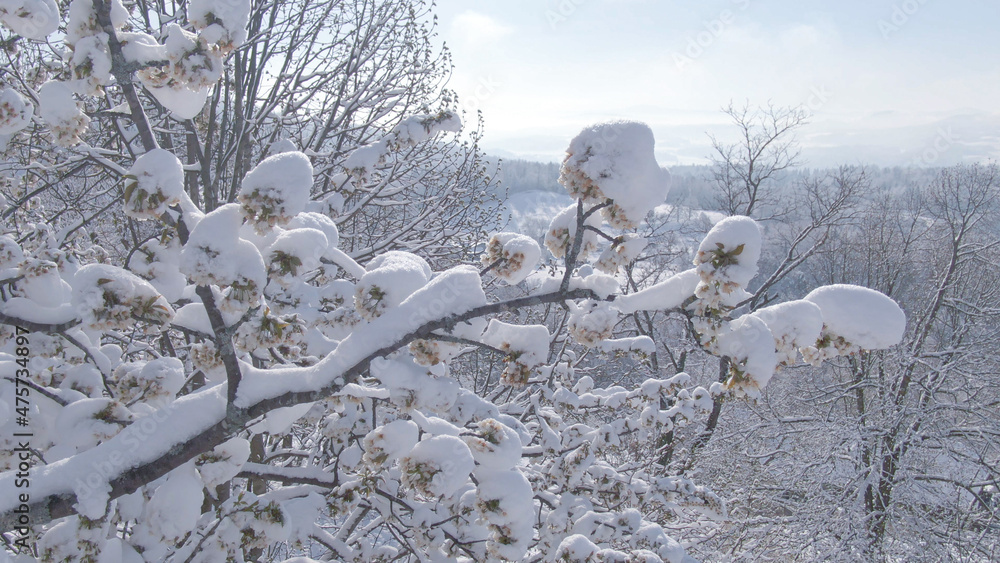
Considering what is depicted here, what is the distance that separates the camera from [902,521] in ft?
28.8

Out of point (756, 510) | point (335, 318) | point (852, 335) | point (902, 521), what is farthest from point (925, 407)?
point (335, 318)

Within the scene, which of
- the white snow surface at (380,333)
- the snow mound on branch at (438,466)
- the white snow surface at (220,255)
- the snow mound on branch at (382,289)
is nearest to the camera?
the white snow surface at (220,255)

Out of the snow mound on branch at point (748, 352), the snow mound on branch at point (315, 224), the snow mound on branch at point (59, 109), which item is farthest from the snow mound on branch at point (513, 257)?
the snow mound on branch at point (59, 109)

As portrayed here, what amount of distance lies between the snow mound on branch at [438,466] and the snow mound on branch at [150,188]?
3.95 ft

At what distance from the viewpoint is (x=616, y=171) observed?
140 centimetres

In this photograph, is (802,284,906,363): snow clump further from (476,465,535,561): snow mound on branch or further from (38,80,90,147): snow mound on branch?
(38,80,90,147): snow mound on branch

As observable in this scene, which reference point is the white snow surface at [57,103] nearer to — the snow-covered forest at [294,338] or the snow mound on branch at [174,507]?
the snow-covered forest at [294,338]

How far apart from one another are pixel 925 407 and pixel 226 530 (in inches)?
460

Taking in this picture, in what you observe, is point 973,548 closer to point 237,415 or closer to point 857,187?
point 857,187

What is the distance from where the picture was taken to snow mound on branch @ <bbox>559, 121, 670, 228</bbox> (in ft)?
4.58

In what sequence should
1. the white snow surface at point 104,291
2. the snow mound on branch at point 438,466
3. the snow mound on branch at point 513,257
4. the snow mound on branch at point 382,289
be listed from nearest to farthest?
the white snow surface at point 104,291 < the snow mound on branch at point 382,289 < the snow mound on branch at point 513,257 < the snow mound on branch at point 438,466

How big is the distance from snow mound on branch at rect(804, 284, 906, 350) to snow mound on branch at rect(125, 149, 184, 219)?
6.06ft

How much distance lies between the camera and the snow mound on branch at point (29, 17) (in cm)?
194

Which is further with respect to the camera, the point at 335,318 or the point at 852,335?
the point at 335,318
